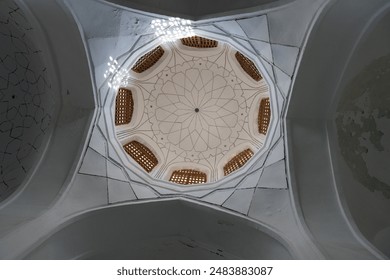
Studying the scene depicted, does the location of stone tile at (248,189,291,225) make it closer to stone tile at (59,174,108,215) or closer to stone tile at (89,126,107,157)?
stone tile at (59,174,108,215)

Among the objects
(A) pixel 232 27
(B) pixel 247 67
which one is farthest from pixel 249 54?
(B) pixel 247 67

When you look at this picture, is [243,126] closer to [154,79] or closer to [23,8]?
[154,79]

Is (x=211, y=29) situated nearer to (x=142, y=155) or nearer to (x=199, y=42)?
(x=199, y=42)

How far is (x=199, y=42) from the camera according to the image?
10.9m

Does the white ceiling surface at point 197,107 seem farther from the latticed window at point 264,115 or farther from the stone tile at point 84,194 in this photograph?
the stone tile at point 84,194

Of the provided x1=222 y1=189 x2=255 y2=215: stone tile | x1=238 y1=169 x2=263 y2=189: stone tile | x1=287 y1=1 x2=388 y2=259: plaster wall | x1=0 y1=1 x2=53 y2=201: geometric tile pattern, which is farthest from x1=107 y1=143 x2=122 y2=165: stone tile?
x1=287 y1=1 x2=388 y2=259: plaster wall

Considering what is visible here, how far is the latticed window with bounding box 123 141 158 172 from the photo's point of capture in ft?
33.5

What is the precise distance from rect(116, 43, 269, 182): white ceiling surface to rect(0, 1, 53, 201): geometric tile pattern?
3371 mm

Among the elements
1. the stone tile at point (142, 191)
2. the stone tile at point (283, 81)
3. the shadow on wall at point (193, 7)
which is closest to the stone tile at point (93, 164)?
the stone tile at point (142, 191)

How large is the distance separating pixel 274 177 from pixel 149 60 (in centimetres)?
515

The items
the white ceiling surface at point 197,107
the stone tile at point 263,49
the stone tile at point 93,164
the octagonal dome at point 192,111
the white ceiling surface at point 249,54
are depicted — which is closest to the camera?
the white ceiling surface at point 249,54

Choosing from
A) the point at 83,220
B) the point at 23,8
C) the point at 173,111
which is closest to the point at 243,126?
the point at 173,111

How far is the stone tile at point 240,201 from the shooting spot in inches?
302

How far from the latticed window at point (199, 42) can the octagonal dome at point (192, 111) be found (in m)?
0.03
